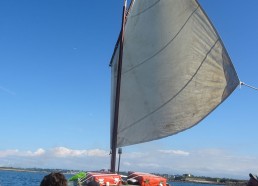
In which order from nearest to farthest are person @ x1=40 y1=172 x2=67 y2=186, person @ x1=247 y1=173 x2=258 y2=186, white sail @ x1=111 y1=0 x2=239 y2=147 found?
person @ x1=40 y1=172 x2=67 y2=186 < person @ x1=247 y1=173 x2=258 y2=186 < white sail @ x1=111 y1=0 x2=239 y2=147

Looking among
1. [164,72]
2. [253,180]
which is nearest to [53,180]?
[253,180]

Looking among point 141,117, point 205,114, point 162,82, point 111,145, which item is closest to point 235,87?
point 205,114

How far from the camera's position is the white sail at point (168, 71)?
2148cm

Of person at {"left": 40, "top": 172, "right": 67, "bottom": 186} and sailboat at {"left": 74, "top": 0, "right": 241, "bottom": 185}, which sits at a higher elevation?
sailboat at {"left": 74, "top": 0, "right": 241, "bottom": 185}

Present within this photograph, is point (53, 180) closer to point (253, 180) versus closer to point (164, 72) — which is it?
point (253, 180)

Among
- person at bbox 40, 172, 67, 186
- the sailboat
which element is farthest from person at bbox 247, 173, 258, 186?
the sailboat

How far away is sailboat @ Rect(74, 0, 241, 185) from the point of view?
2150cm

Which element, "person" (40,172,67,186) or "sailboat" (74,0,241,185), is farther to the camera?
"sailboat" (74,0,241,185)

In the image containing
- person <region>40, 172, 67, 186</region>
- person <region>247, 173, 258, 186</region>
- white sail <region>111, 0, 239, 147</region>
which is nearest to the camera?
person <region>40, 172, 67, 186</region>

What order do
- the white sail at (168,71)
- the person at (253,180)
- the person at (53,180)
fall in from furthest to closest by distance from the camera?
1. the white sail at (168,71)
2. the person at (253,180)
3. the person at (53,180)

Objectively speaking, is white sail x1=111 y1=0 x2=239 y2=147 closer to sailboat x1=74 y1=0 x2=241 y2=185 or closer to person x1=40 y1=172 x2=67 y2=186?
sailboat x1=74 y1=0 x2=241 y2=185

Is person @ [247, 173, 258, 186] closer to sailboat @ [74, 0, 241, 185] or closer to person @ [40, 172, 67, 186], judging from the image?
person @ [40, 172, 67, 186]

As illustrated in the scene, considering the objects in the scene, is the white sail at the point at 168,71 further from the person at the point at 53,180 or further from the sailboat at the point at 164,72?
the person at the point at 53,180

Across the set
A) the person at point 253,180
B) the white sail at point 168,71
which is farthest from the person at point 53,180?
the white sail at point 168,71
